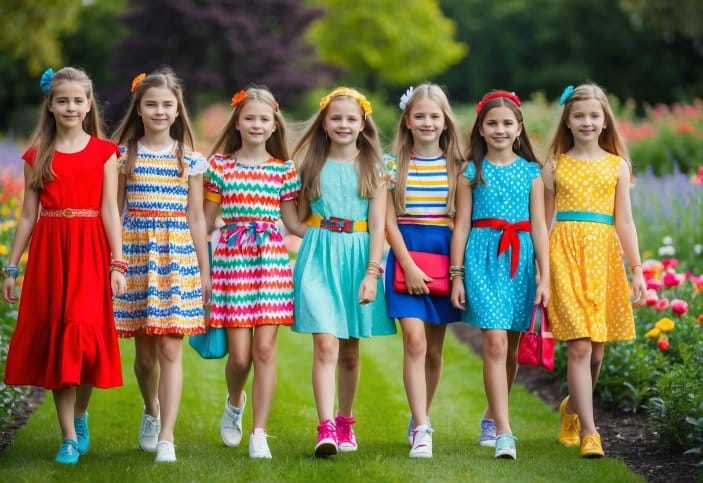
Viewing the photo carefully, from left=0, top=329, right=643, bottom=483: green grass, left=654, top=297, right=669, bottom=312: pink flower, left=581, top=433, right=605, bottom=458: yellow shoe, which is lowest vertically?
left=0, top=329, right=643, bottom=483: green grass

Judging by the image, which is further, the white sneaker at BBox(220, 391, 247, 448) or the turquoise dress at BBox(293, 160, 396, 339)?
the white sneaker at BBox(220, 391, 247, 448)

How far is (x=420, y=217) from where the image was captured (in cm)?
541

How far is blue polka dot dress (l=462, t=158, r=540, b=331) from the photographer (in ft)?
17.1

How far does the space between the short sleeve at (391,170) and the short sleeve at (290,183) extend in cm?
47

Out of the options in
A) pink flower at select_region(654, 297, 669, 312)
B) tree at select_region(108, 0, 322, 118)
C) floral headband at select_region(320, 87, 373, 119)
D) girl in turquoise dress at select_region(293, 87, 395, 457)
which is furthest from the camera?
tree at select_region(108, 0, 322, 118)

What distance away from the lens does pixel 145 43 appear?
32938mm

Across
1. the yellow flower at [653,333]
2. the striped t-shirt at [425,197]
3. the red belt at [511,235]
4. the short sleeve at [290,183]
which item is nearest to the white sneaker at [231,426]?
the short sleeve at [290,183]

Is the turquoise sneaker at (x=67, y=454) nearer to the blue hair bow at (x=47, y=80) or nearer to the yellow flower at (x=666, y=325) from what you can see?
the blue hair bow at (x=47, y=80)

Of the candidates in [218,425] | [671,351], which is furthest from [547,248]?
[218,425]

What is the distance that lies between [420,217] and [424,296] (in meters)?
0.42

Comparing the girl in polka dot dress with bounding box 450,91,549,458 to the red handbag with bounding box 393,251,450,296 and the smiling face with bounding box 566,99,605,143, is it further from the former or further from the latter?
the smiling face with bounding box 566,99,605,143

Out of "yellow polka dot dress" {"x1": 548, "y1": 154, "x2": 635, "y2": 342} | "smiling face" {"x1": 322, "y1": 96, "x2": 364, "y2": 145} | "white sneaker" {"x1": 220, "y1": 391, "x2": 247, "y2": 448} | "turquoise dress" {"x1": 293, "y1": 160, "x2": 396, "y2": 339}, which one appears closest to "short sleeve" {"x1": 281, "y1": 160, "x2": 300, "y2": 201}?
"turquoise dress" {"x1": 293, "y1": 160, "x2": 396, "y2": 339}

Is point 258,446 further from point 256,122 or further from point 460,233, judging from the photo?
point 256,122

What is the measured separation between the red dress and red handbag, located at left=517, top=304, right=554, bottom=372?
2033 millimetres
